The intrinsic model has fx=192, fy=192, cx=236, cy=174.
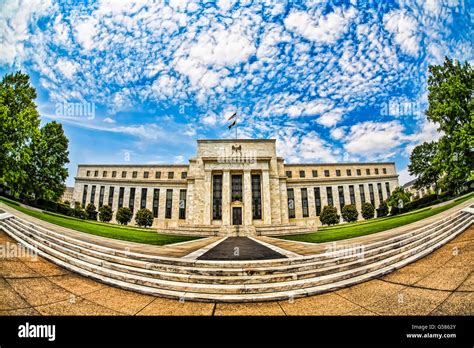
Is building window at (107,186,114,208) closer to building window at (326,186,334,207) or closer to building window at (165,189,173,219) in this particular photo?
building window at (165,189,173,219)

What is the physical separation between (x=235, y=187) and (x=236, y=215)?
18.8 ft

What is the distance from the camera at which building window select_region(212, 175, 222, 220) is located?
37.1 meters

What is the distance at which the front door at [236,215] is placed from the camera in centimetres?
3581

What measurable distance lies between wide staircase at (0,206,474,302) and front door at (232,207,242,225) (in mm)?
29406

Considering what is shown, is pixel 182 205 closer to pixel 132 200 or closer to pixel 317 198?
pixel 132 200

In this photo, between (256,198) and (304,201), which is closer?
(256,198)

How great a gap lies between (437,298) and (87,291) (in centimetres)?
739

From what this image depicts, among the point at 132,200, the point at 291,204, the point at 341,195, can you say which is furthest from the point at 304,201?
the point at 132,200

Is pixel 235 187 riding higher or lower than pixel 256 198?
higher

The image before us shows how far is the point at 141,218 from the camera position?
38.4 metres

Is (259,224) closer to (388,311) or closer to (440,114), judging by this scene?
(440,114)

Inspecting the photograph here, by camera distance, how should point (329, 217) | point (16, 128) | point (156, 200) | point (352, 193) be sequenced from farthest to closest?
point (352, 193)
point (156, 200)
point (329, 217)
point (16, 128)

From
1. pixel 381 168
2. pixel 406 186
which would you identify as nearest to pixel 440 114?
pixel 381 168

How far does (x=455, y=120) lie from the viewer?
15898 mm
